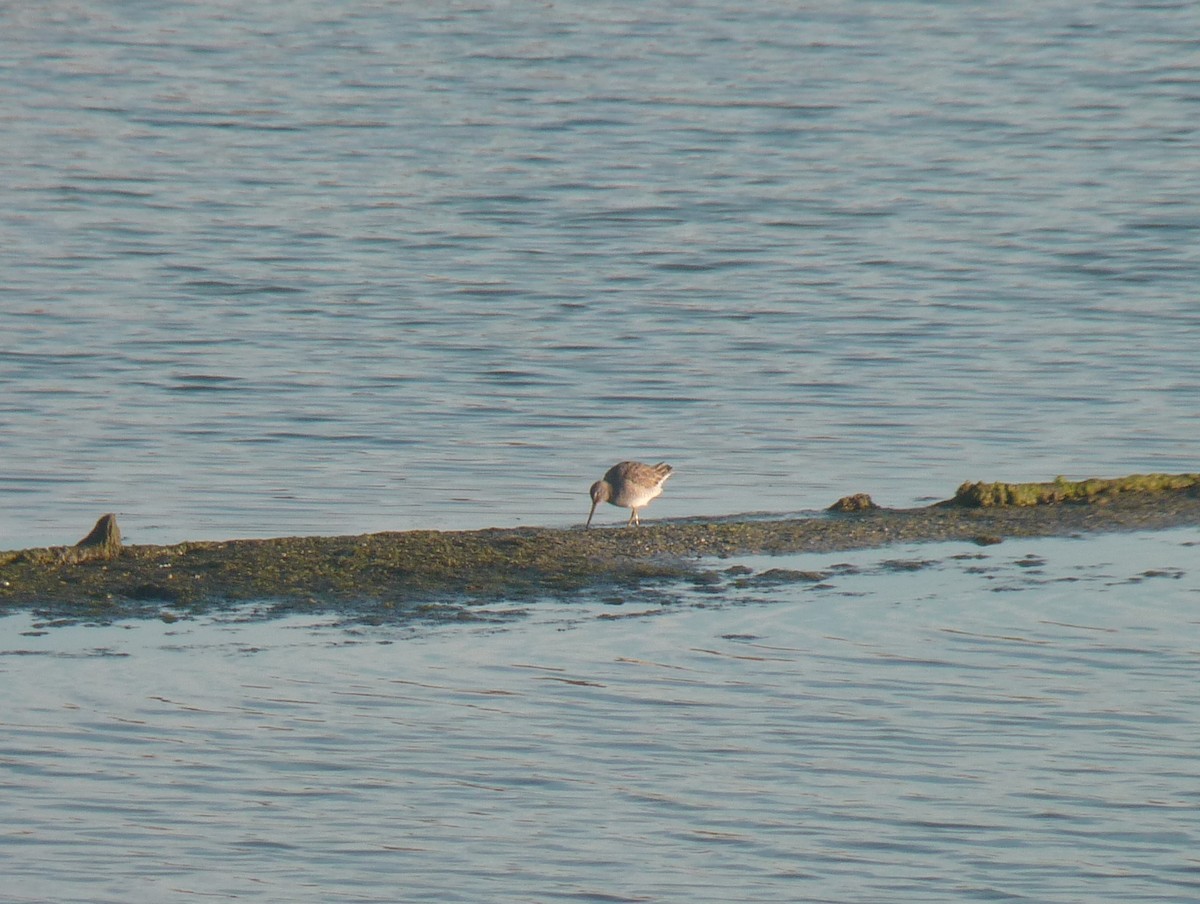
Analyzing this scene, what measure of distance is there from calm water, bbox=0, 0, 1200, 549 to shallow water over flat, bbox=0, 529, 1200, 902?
85.2 inches

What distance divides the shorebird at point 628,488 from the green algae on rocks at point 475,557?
240 mm

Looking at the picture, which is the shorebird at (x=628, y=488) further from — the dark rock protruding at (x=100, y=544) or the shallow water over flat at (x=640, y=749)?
the dark rock protruding at (x=100, y=544)

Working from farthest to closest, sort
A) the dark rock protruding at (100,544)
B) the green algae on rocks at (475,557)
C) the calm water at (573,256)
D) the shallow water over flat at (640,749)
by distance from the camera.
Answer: the calm water at (573,256) < the dark rock protruding at (100,544) < the green algae on rocks at (475,557) < the shallow water over flat at (640,749)

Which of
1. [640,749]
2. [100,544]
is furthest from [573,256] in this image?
[640,749]

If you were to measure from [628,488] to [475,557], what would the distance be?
1425 mm

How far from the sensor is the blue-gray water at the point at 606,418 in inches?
253

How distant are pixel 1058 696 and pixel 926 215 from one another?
13.8 metres

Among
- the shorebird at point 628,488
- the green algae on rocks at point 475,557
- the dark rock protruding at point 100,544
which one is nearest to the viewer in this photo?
the green algae on rocks at point 475,557

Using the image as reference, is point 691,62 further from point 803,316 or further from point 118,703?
point 118,703

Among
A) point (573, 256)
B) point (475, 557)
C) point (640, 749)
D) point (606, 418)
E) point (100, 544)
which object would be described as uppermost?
point (573, 256)

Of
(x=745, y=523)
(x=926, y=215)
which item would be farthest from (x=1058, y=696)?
(x=926, y=215)

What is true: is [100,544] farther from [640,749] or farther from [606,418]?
[606,418]

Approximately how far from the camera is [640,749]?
701cm

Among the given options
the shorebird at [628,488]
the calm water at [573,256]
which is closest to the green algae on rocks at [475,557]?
the shorebird at [628,488]
